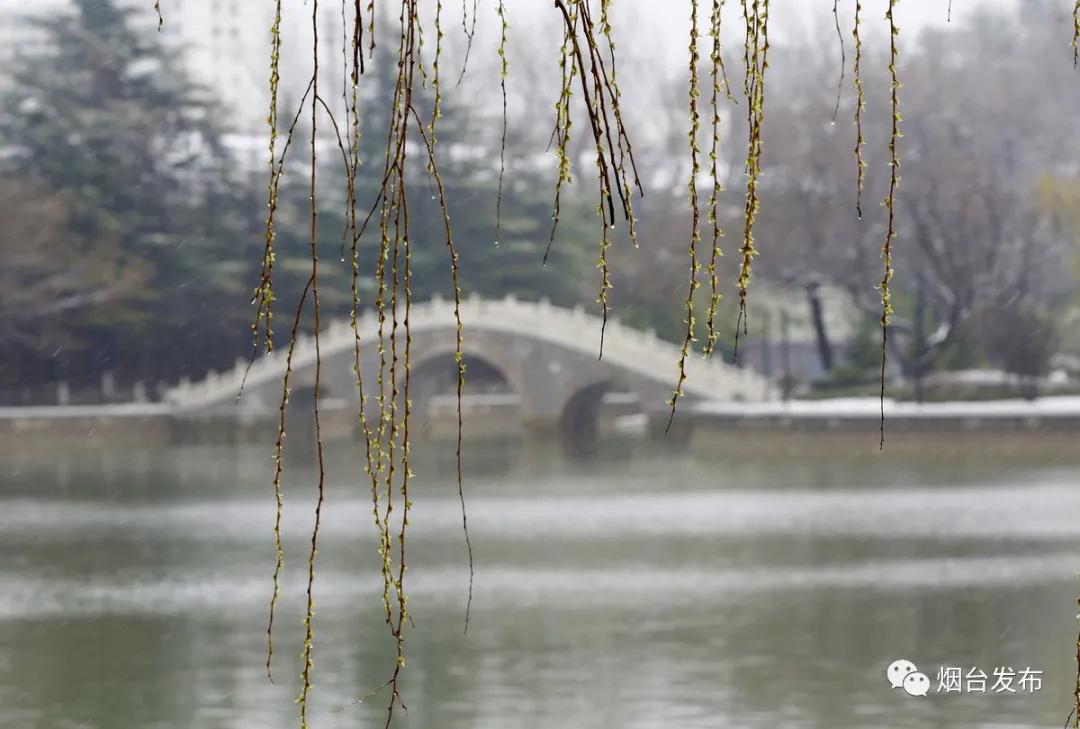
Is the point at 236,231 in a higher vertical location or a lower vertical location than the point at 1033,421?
higher

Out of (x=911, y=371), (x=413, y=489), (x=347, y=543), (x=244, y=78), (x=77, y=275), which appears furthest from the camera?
(x=244, y=78)

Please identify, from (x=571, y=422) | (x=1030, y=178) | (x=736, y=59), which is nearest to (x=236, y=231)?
(x=571, y=422)

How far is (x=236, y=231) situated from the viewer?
30438 mm

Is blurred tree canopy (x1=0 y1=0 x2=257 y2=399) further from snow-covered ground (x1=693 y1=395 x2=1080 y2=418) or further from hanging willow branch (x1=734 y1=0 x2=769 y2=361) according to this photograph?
hanging willow branch (x1=734 y1=0 x2=769 y2=361)

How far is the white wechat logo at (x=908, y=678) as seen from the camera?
32.2 ft

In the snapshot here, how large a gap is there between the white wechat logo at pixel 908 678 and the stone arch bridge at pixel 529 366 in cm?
1555

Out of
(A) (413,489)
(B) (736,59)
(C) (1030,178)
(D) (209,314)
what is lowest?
(A) (413,489)

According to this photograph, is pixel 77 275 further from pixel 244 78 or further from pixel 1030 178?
pixel 244 78

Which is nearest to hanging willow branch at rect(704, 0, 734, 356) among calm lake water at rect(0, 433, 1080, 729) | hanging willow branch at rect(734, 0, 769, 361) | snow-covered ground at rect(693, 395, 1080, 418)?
hanging willow branch at rect(734, 0, 769, 361)

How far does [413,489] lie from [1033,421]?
7.88 meters

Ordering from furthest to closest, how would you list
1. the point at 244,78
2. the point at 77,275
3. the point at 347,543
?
the point at 244,78, the point at 77,275, the point at 347,543

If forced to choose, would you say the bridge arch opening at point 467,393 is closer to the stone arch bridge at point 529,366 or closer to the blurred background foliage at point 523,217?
the stone arch bridge at point 529,366

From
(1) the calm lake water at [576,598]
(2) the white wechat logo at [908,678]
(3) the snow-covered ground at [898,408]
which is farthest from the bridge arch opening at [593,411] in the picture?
(2) the white wechat logo at [908,678]

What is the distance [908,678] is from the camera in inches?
395
